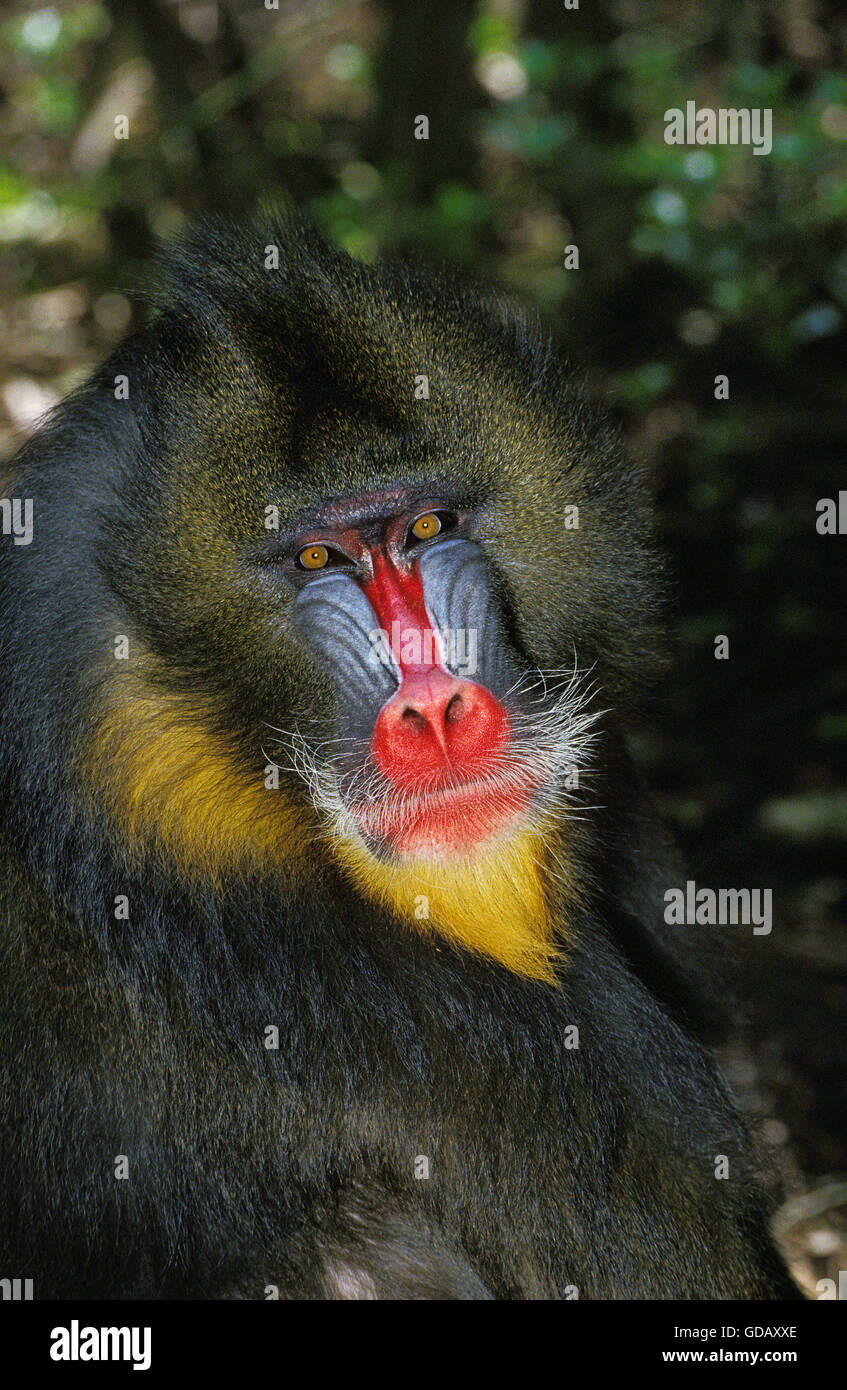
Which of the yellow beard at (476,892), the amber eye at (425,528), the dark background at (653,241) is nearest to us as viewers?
the yellow beard at (476,892)

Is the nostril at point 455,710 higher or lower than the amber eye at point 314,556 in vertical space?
lower

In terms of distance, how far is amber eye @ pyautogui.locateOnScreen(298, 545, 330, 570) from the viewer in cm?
383

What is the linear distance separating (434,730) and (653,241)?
18.6ft

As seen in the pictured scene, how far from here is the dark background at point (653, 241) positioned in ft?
22.0

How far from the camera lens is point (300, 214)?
13.8 feet

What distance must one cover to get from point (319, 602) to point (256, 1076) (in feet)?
4.03

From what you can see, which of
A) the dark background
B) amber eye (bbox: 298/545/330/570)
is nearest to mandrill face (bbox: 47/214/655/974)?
amber eye (bbox: 298/545/330/570)

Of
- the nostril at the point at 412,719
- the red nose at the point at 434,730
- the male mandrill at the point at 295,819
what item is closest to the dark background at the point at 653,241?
the male mandrill at the point at 295,819

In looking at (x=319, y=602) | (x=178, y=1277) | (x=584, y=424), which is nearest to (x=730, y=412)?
(x=584, y=424)

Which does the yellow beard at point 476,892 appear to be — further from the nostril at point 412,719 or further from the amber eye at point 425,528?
the amber eye at point 425,528

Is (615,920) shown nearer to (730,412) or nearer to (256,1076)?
(256,1076)

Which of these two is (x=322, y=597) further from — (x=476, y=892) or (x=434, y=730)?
(x=476, y=892)

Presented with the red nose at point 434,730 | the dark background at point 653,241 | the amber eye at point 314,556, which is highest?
the dark background at point 653,241

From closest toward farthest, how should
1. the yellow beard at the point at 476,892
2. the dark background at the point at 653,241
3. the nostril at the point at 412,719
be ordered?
the nostril at the point at 412,719 < the yellow beard at the point at 476,892 < the dark background at the point at 653,241
